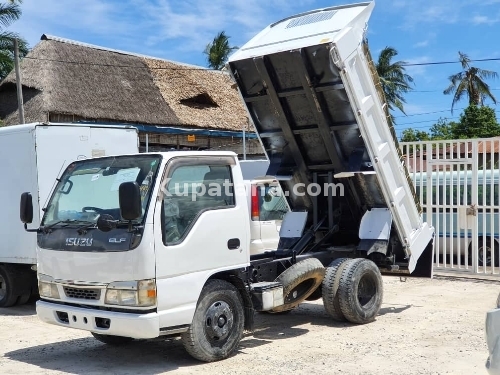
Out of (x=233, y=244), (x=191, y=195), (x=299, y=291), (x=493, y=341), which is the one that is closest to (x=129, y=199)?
(x=191, y=195)

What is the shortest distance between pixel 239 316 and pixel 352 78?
10.7 ft

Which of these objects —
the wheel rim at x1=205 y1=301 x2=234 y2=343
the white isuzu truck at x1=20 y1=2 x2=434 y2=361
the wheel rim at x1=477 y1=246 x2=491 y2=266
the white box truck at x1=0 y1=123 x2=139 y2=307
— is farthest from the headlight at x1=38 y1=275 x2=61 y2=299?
the wheel rim at x1=477 y1=246 x2=491 y2=266

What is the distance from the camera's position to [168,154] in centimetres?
689

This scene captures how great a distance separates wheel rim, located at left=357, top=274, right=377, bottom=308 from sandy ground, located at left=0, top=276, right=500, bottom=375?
33 centimetres

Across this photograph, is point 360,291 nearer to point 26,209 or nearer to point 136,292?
point 136,292

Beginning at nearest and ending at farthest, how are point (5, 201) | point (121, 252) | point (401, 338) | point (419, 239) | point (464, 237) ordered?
1. point (121, 252)
2. point (401, 338)
3. point (419, 239)
4. point (5, 201)
5. point (464, 237)

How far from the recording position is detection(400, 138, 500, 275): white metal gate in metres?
12.4

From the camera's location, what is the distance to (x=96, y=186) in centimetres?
707

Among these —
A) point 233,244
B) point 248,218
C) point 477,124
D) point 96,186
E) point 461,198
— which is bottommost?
point 233,244

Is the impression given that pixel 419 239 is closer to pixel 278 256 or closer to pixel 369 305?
pixel 369 305

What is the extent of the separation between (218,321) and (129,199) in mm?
1738

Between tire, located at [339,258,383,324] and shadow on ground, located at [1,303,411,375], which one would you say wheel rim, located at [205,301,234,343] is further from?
tire, located at [339,258,383,324]

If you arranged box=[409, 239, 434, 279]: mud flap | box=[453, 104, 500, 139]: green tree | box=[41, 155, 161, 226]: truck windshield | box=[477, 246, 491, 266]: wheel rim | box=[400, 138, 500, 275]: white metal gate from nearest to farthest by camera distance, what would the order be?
box=[41, 155, 161, 226]: truck windshield → box=[409, 239, 434, 279]: mud flap → box=[400, 138, 500, 275]: white metal gate → box=[477, 246, 491, 266]: wheel rim → box=[453, 104, 500, 139]: green tree

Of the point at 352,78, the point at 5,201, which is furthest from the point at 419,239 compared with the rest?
the point at 5,201
